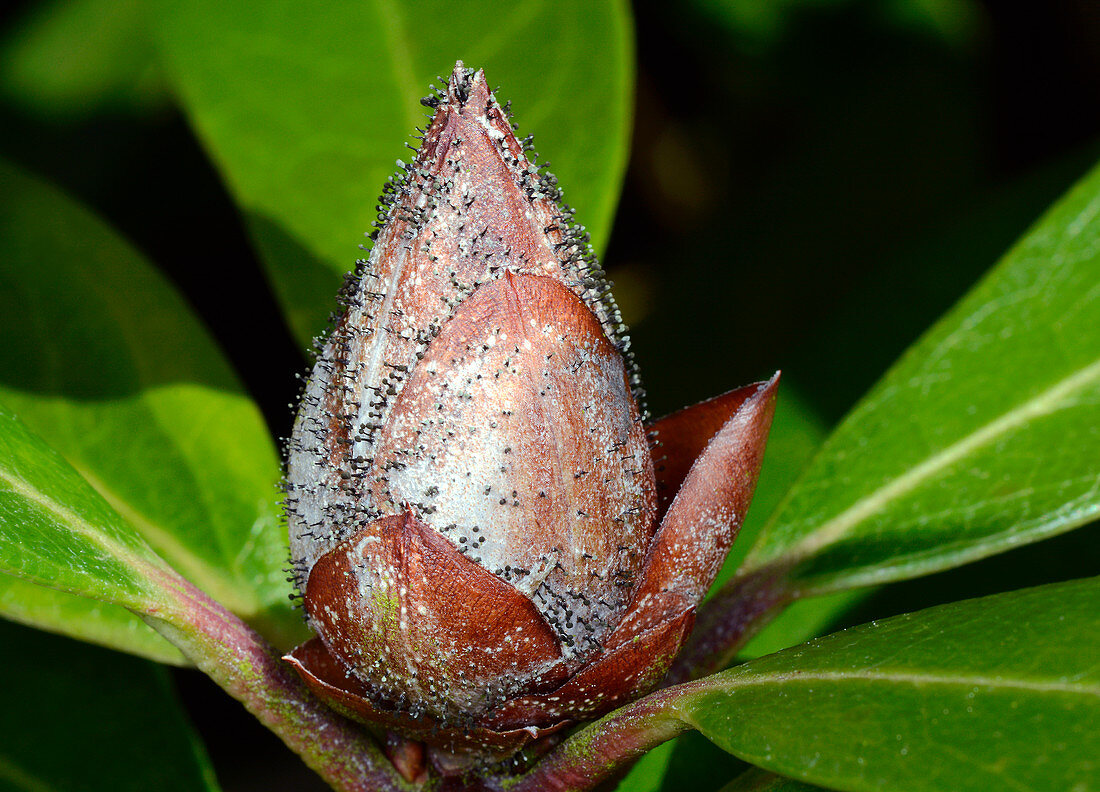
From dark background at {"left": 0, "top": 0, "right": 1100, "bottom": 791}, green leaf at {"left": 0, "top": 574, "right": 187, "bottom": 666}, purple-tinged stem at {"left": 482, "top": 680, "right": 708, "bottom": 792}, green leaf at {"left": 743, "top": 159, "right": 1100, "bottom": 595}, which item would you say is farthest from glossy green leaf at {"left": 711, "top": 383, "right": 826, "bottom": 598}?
green leaf at {"left": 0, "top": 574, "right": 187, "bottom": 666}

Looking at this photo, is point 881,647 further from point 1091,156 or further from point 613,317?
point 1091,156

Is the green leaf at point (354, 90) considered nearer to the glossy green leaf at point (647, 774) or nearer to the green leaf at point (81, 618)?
the green leaf at point (81, 618)

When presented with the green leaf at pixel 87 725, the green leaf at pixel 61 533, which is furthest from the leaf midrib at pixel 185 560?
the green leaf at pixel 61 533

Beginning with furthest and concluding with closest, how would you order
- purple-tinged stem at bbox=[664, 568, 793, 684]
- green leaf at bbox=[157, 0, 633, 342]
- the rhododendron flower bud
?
green leaf at bbox=[157, 0, 633, 342], purple-tinged stem at bbox=[664, 568, 793, 684], the rhododendron flower bud

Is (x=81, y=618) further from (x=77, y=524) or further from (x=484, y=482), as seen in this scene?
(x=484, y=482)

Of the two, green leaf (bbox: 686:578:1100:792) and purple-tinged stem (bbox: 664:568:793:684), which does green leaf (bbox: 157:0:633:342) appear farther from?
green leaf (bbox: 686:578:1100:792)

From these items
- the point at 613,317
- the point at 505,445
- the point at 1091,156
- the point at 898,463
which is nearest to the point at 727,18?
the point at 1091,156

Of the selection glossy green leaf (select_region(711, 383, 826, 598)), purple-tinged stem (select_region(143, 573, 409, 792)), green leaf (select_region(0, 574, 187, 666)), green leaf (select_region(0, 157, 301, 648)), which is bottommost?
purple-tinged stem (select_region(143, 573, 409, 792))
